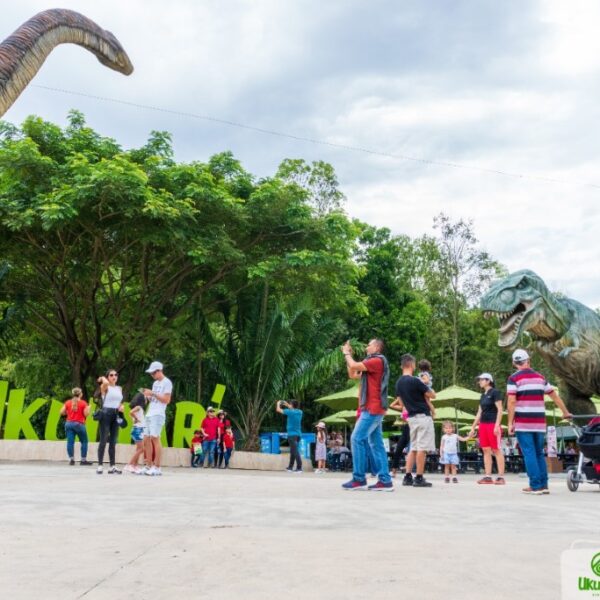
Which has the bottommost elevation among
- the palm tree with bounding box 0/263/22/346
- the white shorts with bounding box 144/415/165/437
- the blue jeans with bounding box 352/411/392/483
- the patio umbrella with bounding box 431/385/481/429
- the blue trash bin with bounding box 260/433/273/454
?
the blue jeans with bounding box 352/411/392/483

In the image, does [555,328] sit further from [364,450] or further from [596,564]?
[596,564]

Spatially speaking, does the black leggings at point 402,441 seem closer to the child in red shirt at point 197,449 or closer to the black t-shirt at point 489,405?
the black t-shirt at point 489,405

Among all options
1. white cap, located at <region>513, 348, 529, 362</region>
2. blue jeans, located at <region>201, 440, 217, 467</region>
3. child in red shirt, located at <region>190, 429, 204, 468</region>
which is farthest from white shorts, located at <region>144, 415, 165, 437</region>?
child in red shirt, located at <region>190, 429, 204, 468</region>

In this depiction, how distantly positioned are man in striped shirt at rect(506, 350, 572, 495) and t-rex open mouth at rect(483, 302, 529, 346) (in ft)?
10.8

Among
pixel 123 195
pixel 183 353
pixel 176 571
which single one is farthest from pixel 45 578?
pixel 183 353

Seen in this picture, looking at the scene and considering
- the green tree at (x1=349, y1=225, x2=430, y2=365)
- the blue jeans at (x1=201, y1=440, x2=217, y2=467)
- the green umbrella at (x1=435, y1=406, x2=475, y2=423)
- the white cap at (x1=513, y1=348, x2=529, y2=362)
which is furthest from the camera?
the green tree at (x1=349, y1=225, x2=430, y2=365)

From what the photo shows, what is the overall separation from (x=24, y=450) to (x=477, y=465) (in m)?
13.2

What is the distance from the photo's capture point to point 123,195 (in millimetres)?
20844

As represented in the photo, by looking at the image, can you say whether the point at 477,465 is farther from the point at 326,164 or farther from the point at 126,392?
the point at 326,164

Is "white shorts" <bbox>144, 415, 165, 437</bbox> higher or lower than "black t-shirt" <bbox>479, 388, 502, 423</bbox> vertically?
lower

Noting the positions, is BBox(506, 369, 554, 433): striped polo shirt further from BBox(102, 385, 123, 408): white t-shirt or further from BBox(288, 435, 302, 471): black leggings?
BBox(288, 435, 302, 471): black leggings

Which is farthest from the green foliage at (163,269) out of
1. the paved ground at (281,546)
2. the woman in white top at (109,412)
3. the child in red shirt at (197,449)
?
the paved ground at (281,546)

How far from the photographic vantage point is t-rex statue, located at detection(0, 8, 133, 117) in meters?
4.84
